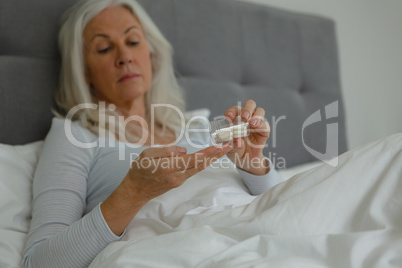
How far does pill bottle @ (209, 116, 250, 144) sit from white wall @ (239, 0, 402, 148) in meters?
1.38

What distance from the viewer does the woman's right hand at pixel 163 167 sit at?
0.72 m

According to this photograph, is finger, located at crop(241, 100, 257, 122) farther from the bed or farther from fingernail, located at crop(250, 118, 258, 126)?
the bed

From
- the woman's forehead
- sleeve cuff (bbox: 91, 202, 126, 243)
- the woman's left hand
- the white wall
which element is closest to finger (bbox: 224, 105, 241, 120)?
the woman's left hand

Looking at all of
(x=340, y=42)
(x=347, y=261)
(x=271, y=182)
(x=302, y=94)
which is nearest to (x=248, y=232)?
(x=347, y=261)

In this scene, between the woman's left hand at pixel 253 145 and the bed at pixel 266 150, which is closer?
the bed at pixel 266 150

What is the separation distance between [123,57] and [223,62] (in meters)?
0.49

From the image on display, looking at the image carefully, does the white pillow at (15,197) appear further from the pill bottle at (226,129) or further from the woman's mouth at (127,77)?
the pill bottle at (226,129)

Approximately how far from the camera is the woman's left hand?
3.14 feet

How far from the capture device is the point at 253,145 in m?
1.02

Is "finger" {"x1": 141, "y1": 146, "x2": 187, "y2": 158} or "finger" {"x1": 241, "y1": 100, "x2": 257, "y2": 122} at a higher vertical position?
"finger" {"x1": 241, "y1": 100, "x2": 257, "y2": 122}

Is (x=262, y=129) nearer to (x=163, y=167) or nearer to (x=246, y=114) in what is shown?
(x=246, y=114)

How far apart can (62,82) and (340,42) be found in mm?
1504

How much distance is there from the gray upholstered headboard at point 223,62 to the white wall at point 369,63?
0.30 meters

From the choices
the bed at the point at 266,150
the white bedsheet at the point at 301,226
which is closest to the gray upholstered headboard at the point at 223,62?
the bed at the point at 266,150
